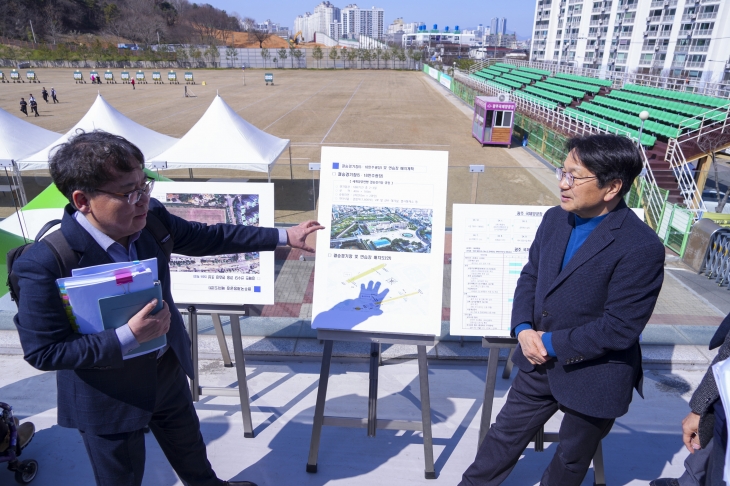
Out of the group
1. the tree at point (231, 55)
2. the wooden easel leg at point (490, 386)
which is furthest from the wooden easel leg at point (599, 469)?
the tree at point (231, 55)

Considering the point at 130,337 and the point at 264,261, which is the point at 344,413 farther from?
the point at 130,337

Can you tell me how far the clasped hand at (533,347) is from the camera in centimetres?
213

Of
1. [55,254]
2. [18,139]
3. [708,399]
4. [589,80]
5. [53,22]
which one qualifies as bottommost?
[18,139]

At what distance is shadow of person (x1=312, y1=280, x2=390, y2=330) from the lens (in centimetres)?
270

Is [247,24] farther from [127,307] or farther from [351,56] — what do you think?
[127,307]

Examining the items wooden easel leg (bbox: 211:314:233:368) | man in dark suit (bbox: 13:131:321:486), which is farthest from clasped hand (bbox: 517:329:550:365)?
wooden easel leg (bbox: 211:314:233:368)

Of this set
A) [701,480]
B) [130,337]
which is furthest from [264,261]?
[701,480]

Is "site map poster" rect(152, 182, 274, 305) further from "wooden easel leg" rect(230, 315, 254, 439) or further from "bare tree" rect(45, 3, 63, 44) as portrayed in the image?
"bare tree" rect(45, 3, 63, 44)

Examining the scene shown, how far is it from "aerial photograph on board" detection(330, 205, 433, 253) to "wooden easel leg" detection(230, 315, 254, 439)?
3.06 ft

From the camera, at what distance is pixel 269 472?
285 centimetres

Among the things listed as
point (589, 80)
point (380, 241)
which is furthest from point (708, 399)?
point (589, 80)

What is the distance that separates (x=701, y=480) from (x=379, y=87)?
138ft

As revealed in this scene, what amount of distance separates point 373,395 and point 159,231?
1.64m

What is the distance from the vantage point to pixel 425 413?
8.91 ft
